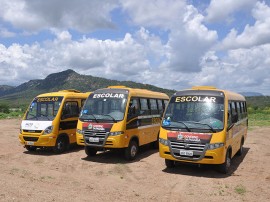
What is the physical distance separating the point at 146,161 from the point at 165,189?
3893 mm

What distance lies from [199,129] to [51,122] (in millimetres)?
6559

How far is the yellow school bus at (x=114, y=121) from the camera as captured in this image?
1211 centimetres

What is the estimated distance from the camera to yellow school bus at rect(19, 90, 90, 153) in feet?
45.4

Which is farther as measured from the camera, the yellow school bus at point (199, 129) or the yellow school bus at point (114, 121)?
the yellow school bus at point (114, 121)

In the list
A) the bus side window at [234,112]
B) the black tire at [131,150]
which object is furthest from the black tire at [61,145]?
the bus side window at [234,112]

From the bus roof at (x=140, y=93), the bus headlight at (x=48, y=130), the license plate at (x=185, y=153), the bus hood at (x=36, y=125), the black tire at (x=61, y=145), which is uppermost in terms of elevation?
the bus roof at (x=140, y=93)

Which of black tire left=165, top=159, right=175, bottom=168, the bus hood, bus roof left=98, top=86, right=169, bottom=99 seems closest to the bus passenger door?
the bus hood

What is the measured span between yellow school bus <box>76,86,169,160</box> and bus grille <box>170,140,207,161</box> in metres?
2.34

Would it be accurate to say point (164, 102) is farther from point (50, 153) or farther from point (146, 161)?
point (50, 153)

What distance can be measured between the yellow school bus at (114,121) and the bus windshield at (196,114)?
1912mm

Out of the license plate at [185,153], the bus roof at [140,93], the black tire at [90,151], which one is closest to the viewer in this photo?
the license plate at [185,153]

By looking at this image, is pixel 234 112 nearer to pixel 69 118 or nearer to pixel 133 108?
pixel 133 108

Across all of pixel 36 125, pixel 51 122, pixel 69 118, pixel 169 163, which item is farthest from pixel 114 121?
pixel 36 125

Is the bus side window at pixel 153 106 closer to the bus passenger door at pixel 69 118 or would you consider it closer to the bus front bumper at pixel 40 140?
the bus passenger door at pixel 69 118
